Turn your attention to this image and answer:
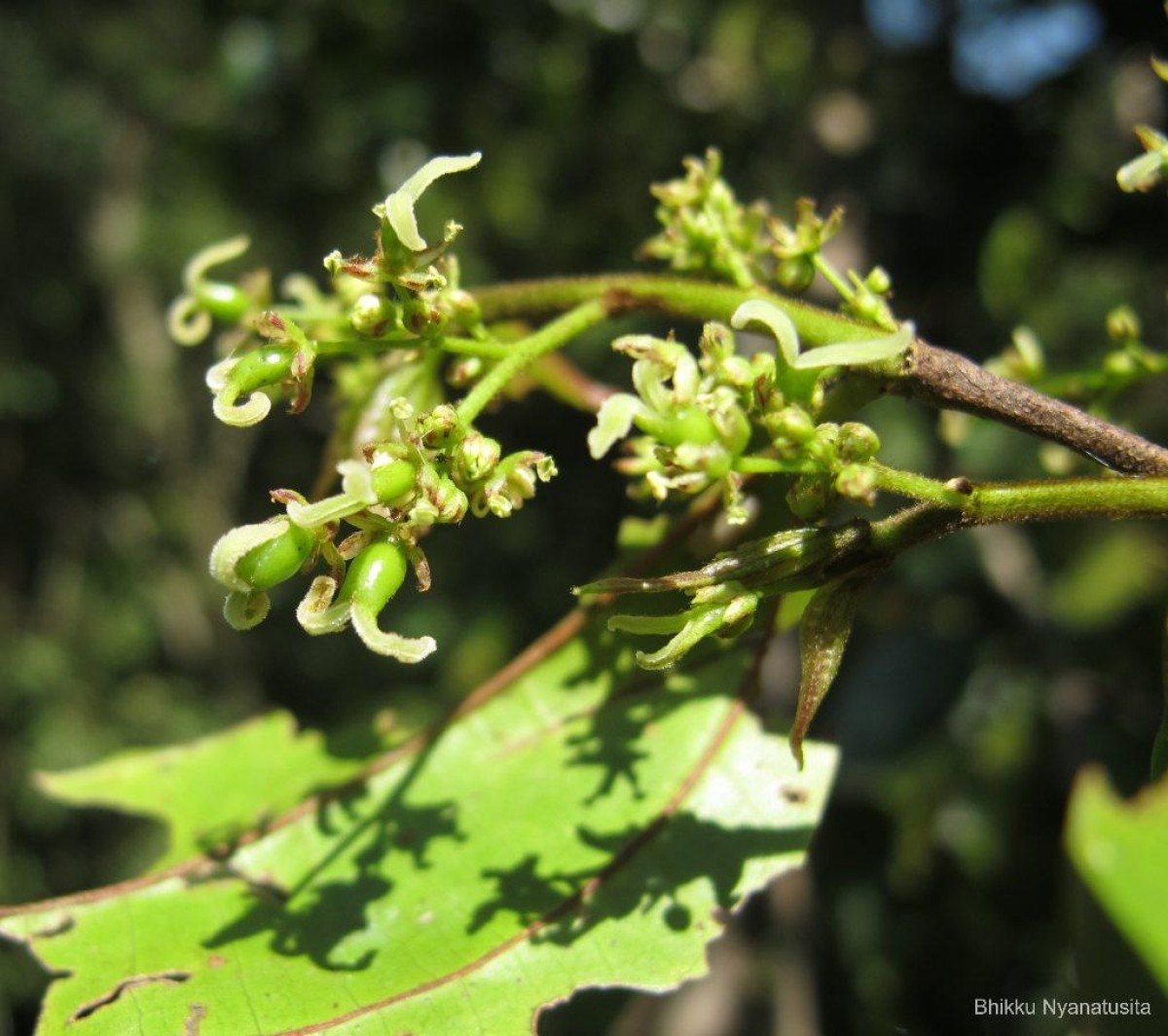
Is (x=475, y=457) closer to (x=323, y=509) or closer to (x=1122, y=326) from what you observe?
(x=323, y=509)

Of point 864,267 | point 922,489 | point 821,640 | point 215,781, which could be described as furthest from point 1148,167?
point 215,781

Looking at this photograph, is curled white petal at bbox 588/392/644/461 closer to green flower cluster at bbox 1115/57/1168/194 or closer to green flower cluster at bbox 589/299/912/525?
green flower cluster at bbox 589/299/912/525

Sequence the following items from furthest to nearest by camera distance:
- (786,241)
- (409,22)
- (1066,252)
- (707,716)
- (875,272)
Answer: (409,22)
(1066,252)
(707,716)
(786,241)
(875,272)

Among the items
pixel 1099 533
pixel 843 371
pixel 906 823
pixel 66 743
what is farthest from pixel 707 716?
pixel 66 743

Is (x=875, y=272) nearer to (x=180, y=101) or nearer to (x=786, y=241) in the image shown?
(x=786, y=241)

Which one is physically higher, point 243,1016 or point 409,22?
point 409,22
